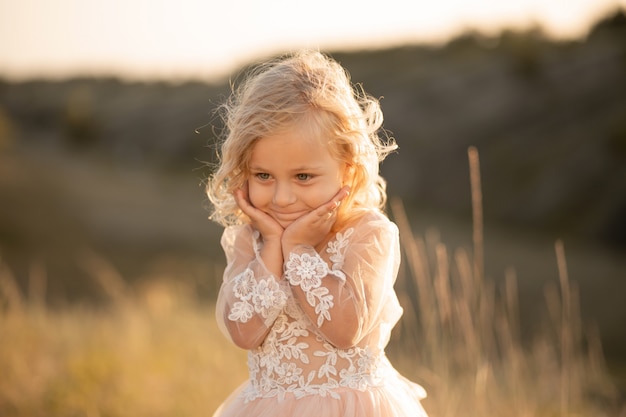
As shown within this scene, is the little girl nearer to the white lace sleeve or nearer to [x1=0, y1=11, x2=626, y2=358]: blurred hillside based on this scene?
the white lace sleeve

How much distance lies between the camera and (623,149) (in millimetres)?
13141

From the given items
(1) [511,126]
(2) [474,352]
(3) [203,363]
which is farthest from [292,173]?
(1) [511,126]

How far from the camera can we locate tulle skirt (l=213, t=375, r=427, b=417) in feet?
6.89

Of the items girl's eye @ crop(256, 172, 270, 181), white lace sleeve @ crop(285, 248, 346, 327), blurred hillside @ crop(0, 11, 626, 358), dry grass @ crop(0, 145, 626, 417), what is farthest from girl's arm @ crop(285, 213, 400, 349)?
blurred hillside @ crop(0, 11, 626, 358)

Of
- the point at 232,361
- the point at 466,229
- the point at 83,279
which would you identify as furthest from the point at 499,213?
the point at 232,361

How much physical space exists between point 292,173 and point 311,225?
0.52 ft

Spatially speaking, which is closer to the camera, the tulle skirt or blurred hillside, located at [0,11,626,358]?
the tulle skirt

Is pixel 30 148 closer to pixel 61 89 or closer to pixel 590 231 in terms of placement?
pixel 61 89

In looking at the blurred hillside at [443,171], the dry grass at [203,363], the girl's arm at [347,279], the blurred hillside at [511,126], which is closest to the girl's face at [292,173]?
the girl's arm at [347,279]

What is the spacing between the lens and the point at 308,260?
2.12 metres

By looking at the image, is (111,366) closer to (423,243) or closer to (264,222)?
(423,243)

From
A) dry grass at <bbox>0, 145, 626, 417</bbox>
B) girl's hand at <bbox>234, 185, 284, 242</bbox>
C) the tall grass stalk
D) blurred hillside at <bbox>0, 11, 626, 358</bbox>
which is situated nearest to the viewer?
girl's hand at <bbox>234, 185, 284, 242</bbox>

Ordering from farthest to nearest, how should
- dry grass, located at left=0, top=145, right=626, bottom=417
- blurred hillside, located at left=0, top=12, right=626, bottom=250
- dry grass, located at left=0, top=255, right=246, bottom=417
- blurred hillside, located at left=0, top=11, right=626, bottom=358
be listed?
1. blurred hillside, located at left=0, top=12, right=626, bottom=250
2. blurred hillside, located at left=0, top=11, right=626, bottom=358
3. dry grass, located at left=0, top=255, right=246, bottom=417
4. dry grass, located at left=0, top=145, right=626, bottom=417

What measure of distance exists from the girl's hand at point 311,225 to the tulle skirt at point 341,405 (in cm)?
43
